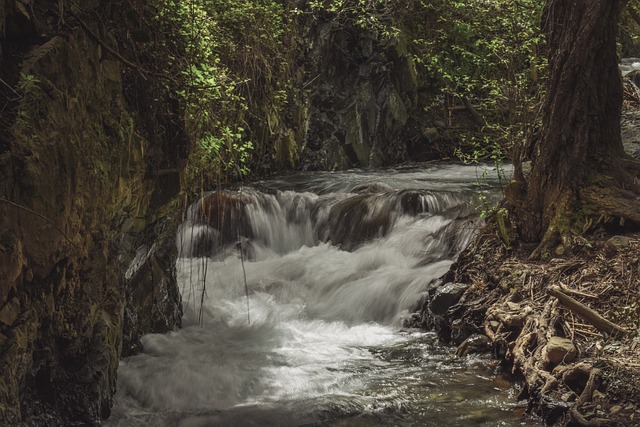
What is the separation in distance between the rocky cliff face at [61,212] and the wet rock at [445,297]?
337 cm

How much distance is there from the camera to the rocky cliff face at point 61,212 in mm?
3375

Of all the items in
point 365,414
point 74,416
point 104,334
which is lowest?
point 365,414

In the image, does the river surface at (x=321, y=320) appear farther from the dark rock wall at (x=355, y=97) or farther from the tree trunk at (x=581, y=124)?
the dark rock wall at (x=355, y=97)

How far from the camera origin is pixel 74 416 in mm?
3990

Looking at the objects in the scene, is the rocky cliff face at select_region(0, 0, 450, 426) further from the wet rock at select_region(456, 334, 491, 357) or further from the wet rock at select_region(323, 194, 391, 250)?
the wet rock at select_region(323, 194, 391, 250)

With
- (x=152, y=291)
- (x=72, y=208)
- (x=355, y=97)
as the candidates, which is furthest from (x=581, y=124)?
(x=355, y=97)

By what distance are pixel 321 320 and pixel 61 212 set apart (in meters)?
4.33

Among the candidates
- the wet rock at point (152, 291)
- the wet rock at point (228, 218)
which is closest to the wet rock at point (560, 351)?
the wet rock at point (152, 291)

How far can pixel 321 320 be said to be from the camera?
765 cm

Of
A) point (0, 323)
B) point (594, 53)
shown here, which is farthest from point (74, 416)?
point (594, 53)

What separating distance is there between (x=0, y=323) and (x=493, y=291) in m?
4.81

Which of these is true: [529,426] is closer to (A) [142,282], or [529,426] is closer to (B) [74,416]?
(B) [74,416]

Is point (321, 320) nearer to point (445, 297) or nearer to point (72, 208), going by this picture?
point (445, 297)

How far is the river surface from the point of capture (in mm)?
4930
